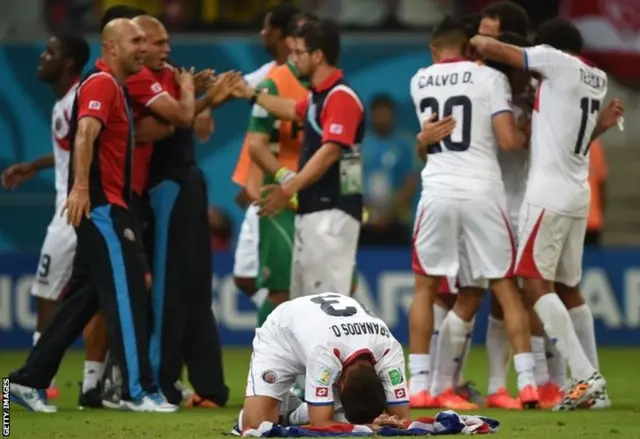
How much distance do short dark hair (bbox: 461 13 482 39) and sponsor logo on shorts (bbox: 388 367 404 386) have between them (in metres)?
3.53

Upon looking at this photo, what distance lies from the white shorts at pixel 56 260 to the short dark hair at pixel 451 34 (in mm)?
2942

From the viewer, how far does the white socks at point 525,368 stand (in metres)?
11.1

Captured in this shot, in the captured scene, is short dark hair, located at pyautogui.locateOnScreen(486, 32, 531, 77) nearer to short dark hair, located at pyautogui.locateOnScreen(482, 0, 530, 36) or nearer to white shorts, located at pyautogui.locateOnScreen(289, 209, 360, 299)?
short dark hair, located at pyautogui.locateOnScreen(482, 0, 530, 36)

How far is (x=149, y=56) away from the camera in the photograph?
1152cm

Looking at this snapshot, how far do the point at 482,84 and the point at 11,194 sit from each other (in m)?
10.8

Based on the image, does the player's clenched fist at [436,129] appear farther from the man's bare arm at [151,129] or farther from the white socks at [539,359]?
the man's bare arm at [151,129]

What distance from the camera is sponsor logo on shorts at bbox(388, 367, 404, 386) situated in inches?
345

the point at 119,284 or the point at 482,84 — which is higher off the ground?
the point at 482,84

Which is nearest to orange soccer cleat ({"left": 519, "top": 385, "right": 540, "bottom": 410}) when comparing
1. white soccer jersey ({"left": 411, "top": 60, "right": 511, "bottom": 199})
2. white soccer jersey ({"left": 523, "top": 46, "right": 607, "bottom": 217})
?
white soccer jersey ({"left": 523, "top": 46, "right": 607, "bottom": 217})

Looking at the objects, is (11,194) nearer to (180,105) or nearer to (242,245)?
(242,245)

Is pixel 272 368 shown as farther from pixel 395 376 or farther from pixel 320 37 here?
pixel 320 37

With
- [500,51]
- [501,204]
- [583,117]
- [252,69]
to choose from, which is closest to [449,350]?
[501,204]

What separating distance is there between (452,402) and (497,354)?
0.60 meters

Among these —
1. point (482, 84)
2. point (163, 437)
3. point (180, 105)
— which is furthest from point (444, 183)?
point (163, 437)
